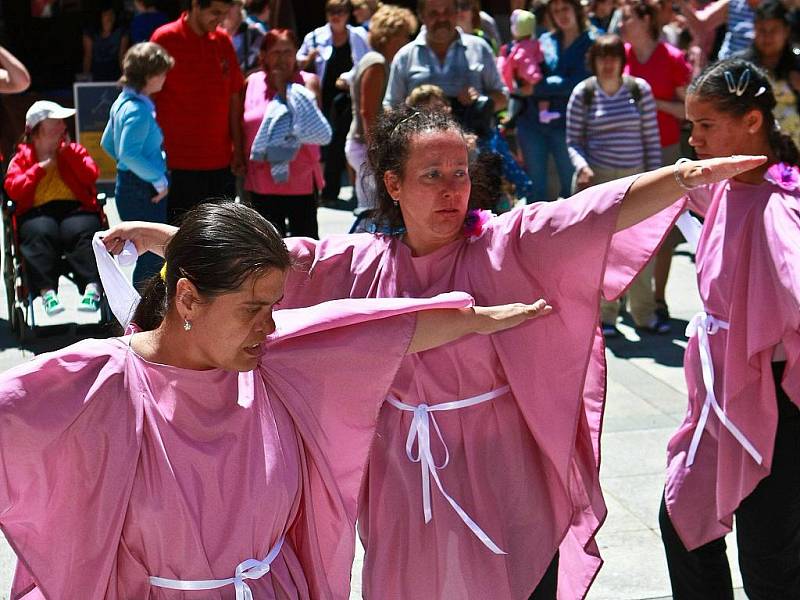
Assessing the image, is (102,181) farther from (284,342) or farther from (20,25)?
(284,342)

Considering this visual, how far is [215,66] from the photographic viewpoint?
6.83m

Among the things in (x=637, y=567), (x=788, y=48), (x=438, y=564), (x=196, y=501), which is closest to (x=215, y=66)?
(x=788, y=48)

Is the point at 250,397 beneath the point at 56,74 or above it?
above

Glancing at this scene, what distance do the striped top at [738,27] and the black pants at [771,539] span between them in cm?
545

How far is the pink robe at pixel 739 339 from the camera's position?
129 inches

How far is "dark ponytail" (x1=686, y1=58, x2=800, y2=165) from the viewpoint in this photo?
10.9ft

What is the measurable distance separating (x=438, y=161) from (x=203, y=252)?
3.14ft

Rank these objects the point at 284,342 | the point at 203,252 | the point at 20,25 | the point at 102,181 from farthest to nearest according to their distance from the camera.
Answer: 1. the point at 20,25
2. the point at 102,181
3. the point at 284,342
4. the point at 203,252

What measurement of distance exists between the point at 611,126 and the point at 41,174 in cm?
325

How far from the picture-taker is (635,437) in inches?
225

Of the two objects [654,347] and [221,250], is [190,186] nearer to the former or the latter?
[654,347]

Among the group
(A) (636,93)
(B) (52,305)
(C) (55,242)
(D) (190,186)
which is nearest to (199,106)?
(D) (190,186)

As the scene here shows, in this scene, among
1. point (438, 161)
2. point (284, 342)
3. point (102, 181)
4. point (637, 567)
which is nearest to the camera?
point (284, 342)

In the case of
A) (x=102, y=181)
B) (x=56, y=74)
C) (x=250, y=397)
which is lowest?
(x=102, y=181)
